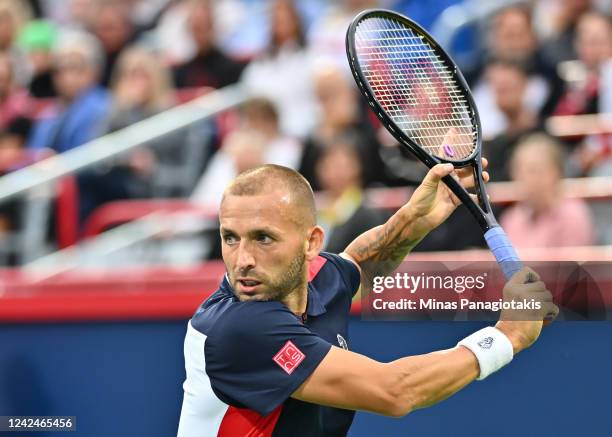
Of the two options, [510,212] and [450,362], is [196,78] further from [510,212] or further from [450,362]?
[450,362]

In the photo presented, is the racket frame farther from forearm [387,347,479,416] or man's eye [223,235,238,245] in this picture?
man's eye [223,235,238,245]

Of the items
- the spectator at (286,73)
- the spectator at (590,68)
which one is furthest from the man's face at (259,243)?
the spectator at (286,73)

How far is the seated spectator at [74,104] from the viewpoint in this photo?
7.91m

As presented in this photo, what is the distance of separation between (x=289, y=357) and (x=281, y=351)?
1.1 inches

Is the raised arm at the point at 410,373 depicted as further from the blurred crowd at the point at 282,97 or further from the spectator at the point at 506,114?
the spectator at the point at 506,114

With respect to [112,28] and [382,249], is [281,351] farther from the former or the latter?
[112,28]

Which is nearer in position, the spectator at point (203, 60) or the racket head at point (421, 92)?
the racket head at point (421, 92)

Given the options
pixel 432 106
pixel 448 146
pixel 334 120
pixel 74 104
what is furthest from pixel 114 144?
pixel 448 146

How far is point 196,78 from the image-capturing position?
818 centimetres

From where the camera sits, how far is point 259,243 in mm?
3424

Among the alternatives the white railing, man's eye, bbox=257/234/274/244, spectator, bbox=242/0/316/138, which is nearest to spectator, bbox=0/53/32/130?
the white railing

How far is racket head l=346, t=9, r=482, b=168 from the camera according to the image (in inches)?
150

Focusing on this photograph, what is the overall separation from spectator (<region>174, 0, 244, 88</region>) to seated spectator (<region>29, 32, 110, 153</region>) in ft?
1.91

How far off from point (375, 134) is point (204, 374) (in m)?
3.32
